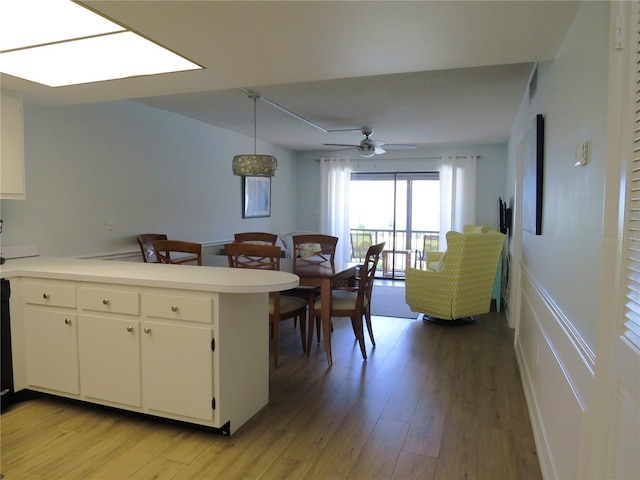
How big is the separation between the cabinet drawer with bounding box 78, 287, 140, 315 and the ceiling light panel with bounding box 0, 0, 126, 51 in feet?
4.39

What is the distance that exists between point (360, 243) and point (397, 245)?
69cm

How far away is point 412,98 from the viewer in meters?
4.05

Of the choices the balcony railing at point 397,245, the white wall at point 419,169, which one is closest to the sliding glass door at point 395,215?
the balcony railing at point 397,245

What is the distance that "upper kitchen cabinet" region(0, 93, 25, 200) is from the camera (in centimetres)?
282

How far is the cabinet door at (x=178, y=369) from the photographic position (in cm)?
226

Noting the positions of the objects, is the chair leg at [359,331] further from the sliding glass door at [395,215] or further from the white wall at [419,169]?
the white wall at [419,169]

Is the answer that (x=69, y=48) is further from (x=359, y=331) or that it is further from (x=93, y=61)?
(x=359, y=331)

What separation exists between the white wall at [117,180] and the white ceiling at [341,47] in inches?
19.2

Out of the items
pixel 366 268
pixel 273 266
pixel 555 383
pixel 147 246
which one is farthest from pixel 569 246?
pixel 147 246

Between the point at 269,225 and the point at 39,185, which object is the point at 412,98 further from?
the point at 269,225

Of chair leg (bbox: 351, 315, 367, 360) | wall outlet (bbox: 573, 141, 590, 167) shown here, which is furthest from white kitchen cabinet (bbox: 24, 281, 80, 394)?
wall outlet (bbox: 573, 141, 590, 167)

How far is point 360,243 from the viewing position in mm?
8062

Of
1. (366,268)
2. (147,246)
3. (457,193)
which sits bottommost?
(366,268)

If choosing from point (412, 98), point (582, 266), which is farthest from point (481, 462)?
point (412, 98)
